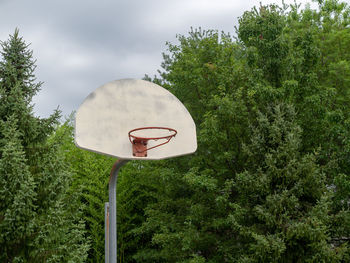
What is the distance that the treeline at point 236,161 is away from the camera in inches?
359

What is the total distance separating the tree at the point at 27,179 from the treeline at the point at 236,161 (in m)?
0.03

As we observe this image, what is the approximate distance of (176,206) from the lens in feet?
42.0

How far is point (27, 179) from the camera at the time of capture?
880 cm

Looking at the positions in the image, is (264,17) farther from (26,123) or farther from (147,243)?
(147,243)

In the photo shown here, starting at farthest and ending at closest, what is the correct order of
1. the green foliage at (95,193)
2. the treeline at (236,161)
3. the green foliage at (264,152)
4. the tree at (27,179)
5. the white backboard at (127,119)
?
the green foliage at (95,193)
the green foliage at (264,152)
the treeline at (236,161)
the tree at (27,179)
the white backboard at (127,119)

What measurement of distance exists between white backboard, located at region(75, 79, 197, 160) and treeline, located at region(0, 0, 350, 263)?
4.60 metres

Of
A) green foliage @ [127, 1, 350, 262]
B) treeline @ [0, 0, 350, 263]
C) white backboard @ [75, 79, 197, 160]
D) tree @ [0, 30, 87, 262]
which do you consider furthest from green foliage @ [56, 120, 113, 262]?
white backboard @ [75, 79, 197, 160]

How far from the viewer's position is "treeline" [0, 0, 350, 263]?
911 cm

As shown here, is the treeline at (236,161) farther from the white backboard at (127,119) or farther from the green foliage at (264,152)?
the white backboard at (127,119)

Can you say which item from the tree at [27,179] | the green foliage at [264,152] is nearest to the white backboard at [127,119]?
the tree at [27,179]

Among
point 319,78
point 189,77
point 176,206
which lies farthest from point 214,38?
point 176,206

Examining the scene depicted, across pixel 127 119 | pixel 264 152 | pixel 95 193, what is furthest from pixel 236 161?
pixel 127 119

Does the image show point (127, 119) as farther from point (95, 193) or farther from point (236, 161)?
point (95, 193)

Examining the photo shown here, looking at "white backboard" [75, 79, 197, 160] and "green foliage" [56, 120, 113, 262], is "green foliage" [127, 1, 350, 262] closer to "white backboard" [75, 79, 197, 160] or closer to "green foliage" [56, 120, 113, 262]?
"green foliage" [56, 120, 113, 262]
